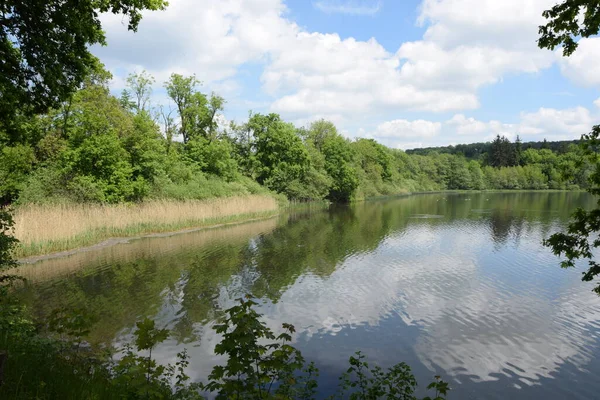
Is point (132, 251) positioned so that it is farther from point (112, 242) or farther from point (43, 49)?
point (43, 49)

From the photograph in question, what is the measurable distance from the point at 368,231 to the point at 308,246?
24.5ft

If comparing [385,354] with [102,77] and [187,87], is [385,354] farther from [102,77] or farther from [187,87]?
[187,87]

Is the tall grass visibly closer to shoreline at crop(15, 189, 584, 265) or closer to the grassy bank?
shoreline at crop(15, 189, 584, 265)

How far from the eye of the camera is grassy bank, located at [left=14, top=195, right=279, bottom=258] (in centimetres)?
1631

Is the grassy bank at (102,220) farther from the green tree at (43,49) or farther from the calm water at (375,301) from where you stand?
the green tree at (43,49)

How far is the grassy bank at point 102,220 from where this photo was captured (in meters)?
16.3

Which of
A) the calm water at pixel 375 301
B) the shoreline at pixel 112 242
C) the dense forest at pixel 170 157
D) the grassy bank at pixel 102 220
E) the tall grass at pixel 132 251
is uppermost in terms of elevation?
the dense forest at pixel 170 157

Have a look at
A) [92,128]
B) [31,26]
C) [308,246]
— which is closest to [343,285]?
[308,246]

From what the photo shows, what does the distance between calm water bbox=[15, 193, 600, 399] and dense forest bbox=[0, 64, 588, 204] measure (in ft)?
14.0

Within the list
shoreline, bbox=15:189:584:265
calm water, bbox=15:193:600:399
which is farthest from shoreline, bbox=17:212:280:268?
calm water, bbox=15:193:600:399

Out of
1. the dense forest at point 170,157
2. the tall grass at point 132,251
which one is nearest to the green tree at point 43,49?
the dense forest at point 170,157

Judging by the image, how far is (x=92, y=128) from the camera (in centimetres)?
2398

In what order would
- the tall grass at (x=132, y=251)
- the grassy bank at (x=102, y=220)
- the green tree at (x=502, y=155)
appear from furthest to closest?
1. the green tree at (x=502, y=155)
2. the grassy bank at (x=102, y=220)
3. the tall grass at (x=132, y=251)

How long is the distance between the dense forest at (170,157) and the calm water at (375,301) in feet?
14.0
